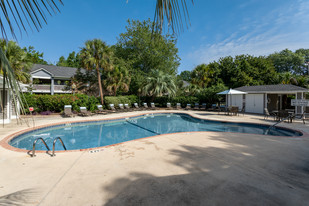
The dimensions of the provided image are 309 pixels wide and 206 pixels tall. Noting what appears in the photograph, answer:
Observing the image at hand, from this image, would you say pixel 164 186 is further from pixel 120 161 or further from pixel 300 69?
pixel 300 69

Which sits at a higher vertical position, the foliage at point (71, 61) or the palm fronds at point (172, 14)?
the foliage at point (71, 61)

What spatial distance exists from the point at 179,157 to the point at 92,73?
2206 centimetres

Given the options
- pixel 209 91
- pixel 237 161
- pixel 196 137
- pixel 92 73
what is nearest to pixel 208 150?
pixel 237 161

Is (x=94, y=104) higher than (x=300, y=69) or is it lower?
lower

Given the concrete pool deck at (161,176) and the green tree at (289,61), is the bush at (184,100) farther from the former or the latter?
the green tree at (289,61)

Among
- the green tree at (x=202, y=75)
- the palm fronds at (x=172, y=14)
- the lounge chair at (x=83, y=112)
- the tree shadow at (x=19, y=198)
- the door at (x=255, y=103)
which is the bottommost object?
the tree shadow at (x=19, y=198)

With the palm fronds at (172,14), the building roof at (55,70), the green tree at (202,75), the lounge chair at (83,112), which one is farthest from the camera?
the green tree at (202,75)

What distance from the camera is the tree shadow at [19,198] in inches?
99.7

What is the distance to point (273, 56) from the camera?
4525 cm

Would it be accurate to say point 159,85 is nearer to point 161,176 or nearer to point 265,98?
point 265,98

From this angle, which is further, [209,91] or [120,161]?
[209,91]

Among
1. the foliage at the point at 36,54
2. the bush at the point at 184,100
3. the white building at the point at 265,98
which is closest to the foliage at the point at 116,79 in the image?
the bush at the point at 184,100

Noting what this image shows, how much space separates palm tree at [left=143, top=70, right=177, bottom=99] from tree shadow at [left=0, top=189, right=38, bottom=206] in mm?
17946

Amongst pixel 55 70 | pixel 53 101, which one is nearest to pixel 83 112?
pixel 53 101
